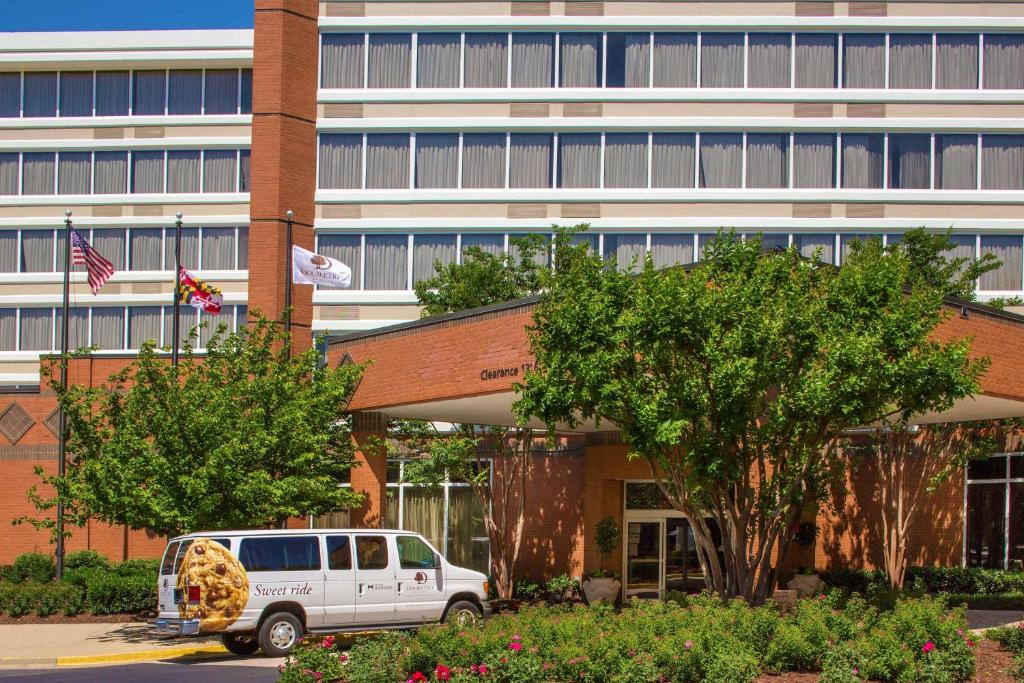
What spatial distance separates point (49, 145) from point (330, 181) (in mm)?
10798

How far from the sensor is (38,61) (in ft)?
145

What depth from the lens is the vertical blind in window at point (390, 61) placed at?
138 feet

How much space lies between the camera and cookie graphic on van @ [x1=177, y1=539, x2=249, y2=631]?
61.7 feet

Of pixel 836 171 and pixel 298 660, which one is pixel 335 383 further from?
pixel 836 171

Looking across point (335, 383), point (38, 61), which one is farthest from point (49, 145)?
point (335, 383)

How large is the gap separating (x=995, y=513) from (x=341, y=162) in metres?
23.4

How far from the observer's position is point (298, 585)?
→ 19.6m

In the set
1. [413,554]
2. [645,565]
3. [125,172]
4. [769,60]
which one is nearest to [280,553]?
[413,554]

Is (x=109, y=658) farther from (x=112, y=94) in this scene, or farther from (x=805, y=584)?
(x=112, y=94)

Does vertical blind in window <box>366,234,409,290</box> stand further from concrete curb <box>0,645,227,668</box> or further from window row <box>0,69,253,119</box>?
concrete curb <box>0,645,227,668</box>

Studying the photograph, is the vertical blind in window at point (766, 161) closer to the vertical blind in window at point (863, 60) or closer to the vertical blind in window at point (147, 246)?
the vertical blind in window at point (863, 60)

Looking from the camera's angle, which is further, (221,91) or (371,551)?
(221,91)

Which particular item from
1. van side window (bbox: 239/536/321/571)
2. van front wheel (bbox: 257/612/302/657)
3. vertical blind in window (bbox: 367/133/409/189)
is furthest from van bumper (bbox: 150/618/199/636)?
vertical blind in window (bbox: 367/133/409/189)

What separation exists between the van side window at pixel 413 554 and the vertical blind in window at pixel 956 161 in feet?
87.2
